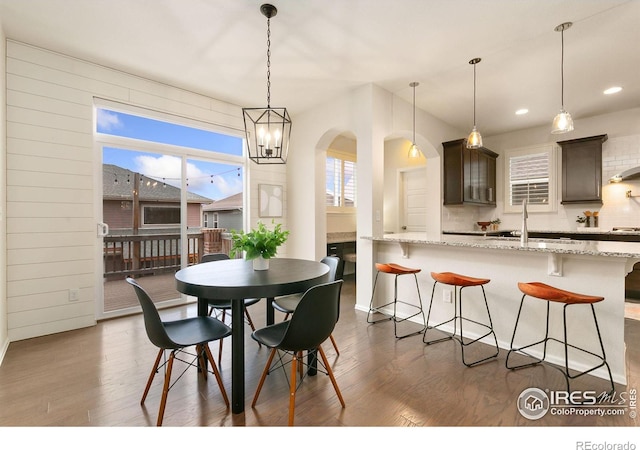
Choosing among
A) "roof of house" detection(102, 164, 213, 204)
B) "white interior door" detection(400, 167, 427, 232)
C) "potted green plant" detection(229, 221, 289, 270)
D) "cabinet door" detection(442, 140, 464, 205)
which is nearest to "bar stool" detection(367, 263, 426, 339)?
"potted green plant" detection(229, 221, 289, 270)

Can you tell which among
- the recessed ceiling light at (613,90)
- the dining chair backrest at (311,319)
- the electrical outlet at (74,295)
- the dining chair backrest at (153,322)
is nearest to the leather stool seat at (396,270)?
the dining chair backrest at (311,319)

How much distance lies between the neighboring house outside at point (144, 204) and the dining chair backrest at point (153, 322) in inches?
98.9

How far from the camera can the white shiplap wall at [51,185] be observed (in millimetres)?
2961

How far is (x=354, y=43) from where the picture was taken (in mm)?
2951

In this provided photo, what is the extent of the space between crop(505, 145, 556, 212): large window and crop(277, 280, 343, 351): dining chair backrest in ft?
17.8

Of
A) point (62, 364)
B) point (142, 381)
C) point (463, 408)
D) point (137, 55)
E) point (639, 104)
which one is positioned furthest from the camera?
point (639, 104)

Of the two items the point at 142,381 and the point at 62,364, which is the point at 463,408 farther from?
the point at 62,364

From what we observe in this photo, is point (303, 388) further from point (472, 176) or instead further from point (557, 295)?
point (472, 176)

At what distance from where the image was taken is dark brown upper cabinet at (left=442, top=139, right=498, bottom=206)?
4.96m

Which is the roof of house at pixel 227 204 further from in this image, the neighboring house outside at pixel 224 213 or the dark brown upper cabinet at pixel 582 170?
the dark brown upper cabinet at pixel 582 170

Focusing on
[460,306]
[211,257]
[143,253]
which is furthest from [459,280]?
[143,253]
